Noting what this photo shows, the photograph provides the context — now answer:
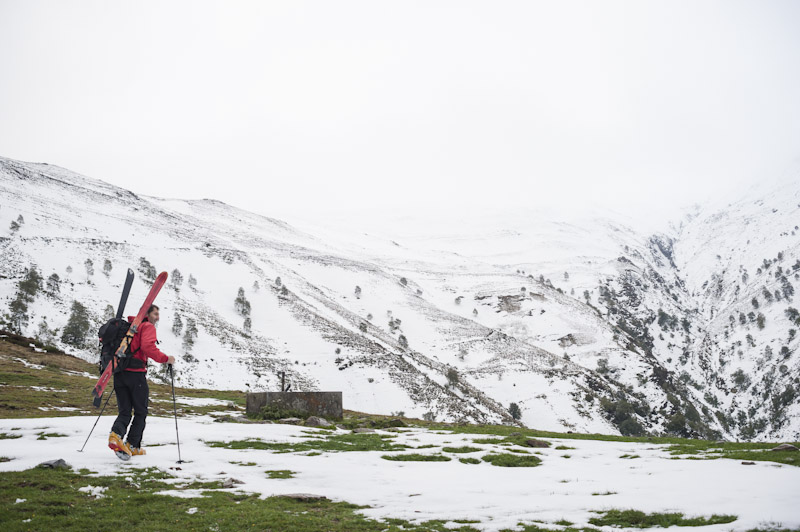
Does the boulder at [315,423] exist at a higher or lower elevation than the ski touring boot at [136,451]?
lower

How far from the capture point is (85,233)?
10412cm

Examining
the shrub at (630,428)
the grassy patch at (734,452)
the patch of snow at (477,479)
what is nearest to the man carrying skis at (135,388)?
the patch of snow at (477,479)

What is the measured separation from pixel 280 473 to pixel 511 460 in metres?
7.31

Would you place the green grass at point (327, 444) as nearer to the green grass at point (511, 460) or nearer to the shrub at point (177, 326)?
the green grass at point (511, 460)

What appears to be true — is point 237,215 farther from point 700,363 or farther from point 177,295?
point 700,363

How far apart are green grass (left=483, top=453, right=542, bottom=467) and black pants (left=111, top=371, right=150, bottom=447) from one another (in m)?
10.4

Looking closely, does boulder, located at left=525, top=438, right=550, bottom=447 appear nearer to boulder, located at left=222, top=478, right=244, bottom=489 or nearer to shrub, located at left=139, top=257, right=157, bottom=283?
boulder, located at left=222, top=478, right=244, bottom=489

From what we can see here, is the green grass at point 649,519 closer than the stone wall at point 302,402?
Yes

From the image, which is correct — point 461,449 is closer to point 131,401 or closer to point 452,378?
point 131,401

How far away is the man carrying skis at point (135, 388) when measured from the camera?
43.0 feet

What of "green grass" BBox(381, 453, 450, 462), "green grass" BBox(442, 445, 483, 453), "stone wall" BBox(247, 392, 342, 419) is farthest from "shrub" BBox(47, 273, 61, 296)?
"green grass" BBox(442, 445, 483, 453)

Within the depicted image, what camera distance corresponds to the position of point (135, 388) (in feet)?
43.5

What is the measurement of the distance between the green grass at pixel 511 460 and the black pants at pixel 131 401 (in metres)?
10.4

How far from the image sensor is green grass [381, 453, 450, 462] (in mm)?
16391
